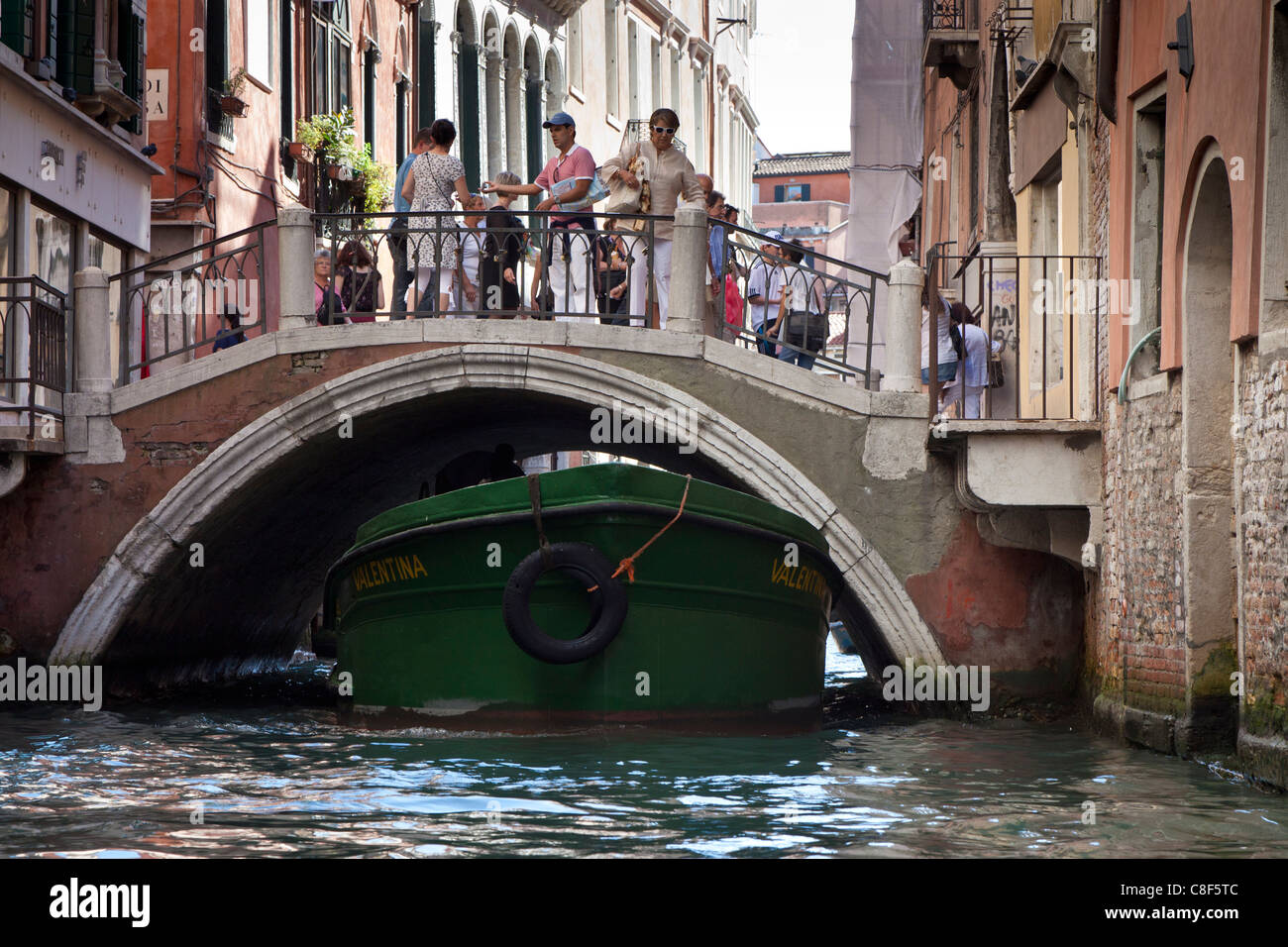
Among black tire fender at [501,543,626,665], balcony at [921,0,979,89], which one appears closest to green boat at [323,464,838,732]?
black tire fender at [501,543,626,665]

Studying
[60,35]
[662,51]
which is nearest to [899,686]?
[60,35]

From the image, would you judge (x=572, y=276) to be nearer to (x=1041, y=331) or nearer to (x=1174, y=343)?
(x=1041, y=331)

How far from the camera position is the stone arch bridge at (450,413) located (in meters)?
9.94

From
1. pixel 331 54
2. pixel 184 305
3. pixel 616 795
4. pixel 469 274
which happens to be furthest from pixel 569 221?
pixel 331 54

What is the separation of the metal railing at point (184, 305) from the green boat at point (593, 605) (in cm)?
216

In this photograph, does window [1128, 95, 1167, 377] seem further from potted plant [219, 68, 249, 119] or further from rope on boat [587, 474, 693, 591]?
potted plant [219, 68, 249, 119]

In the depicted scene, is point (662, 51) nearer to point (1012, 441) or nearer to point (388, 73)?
point (388, 73)

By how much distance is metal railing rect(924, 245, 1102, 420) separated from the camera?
31.1ft

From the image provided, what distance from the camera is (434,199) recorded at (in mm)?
10961

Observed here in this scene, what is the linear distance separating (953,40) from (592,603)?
24.2ft

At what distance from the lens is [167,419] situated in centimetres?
1059

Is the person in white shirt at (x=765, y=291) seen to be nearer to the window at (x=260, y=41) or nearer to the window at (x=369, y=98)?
the window at (x=260, y=41)

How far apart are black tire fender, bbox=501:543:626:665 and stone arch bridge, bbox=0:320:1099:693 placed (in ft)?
5.86

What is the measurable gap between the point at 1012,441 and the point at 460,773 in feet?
11.3
